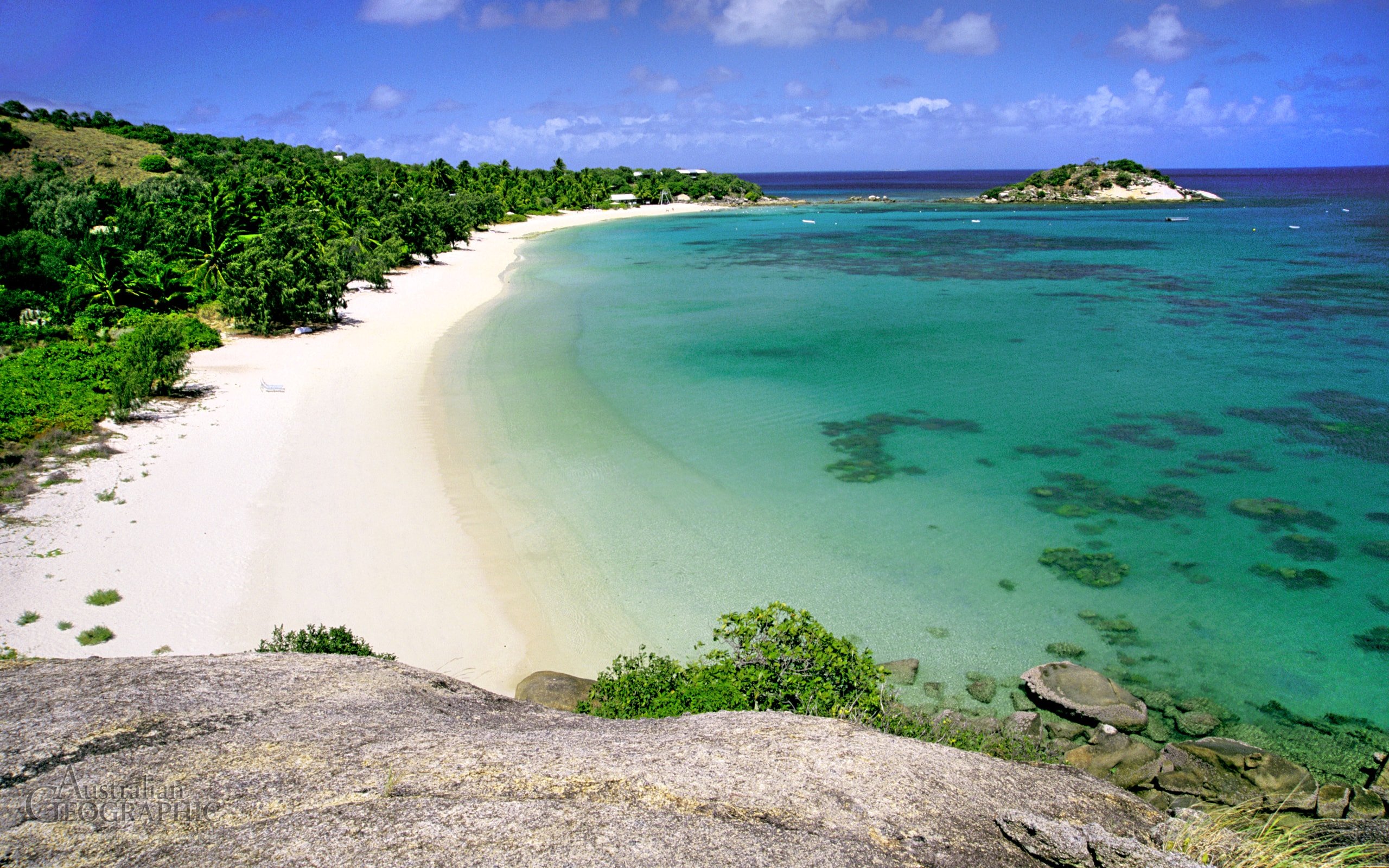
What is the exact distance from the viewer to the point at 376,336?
2962 cm

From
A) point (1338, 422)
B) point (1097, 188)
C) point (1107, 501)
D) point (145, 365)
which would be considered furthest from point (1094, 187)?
point (145, 365)

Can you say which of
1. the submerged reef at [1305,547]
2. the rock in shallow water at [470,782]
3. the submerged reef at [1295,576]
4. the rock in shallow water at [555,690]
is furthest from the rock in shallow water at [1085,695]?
the submerged reef at [1305,547]

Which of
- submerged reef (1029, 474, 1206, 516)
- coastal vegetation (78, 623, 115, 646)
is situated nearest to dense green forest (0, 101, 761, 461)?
coastal vegetation (78, 623, 115, 646)

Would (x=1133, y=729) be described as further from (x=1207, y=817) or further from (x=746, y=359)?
(x=746, y=359)

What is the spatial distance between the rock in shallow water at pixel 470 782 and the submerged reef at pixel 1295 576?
33.9ft

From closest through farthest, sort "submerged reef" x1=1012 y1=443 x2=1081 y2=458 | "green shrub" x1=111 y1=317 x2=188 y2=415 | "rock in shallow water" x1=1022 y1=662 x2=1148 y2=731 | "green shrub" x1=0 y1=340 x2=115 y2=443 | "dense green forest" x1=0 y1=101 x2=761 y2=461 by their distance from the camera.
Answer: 1. "rock in shallow water" x1=1022 y1=662 x2=1148 y2=731
2. "green shrub" x1=0 y1=340 x2=115 y2=443
3. "green shrub" x1=111 y1=317 x2=188 y2=415
4. "dense green forest" x1=0 y1=101 x2=761 y2=461
5. "submerged reef" x1=1012 y1=443 x2=1081 y2=458

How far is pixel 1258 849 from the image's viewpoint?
443 centimetres

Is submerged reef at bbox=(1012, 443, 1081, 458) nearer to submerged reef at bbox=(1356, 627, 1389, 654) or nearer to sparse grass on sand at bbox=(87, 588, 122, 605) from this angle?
submerged reef at bbox=(1356, 627, 1389, 654)

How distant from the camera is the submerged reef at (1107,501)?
1591 cm

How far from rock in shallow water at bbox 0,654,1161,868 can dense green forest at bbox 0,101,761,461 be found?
1479 cm

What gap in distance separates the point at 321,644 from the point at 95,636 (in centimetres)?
390

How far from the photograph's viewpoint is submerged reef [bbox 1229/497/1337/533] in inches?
609

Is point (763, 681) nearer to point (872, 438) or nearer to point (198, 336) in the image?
point (872, 438)

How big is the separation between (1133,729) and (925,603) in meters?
3.58
